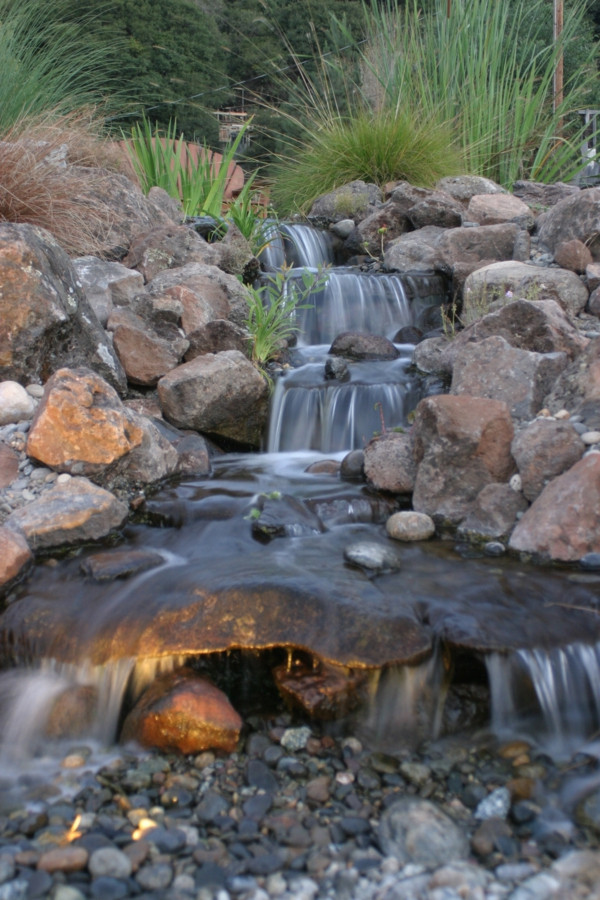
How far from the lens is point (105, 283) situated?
5277mm

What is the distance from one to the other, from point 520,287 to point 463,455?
204 cm

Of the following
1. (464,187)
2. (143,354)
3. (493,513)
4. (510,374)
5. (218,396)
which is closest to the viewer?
(493,513)

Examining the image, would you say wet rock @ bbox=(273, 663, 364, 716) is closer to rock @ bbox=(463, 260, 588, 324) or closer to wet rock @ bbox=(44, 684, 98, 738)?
wet rock @ bbox=(44, 684, 98, 738)

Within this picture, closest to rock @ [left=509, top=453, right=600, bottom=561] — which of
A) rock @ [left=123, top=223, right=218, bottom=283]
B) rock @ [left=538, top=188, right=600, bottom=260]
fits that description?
rock @ [left=538, top=188, right=600, bottom=260]

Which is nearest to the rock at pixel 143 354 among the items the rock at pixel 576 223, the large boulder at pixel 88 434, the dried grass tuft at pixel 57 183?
the large boulder at pixel 88 434

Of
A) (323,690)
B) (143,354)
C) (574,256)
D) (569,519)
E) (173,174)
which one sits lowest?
(323,690)

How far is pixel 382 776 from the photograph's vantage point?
232cm

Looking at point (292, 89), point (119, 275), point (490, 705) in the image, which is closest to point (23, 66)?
point (119, 275)

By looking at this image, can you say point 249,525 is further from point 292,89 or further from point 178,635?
point 292,89

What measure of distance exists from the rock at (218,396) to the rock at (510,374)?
1256 millimetres

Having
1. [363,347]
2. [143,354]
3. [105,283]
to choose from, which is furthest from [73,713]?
[363,347]

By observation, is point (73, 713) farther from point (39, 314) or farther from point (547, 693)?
point (39, 314)

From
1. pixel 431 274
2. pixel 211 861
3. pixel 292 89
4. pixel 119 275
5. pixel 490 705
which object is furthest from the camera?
pixel 292 89

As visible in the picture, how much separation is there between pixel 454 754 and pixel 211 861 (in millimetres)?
845
